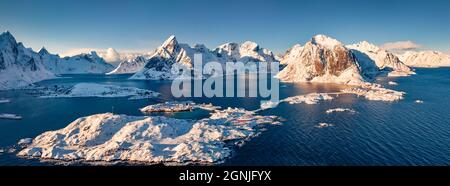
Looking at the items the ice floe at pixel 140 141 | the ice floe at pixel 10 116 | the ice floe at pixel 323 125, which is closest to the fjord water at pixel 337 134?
the ice floe at pixel 323 125

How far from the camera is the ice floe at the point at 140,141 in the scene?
72.5 meters

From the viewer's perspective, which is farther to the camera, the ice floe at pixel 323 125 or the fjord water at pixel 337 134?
the ice floe at pixel 323 125

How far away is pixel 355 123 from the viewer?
10662cm

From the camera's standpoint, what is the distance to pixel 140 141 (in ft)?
271

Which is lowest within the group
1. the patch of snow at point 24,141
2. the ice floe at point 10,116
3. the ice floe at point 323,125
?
the patch of snow at point 24,141

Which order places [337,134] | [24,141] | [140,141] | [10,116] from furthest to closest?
[10,116] < [337,134] < [24,141] < [140,141]

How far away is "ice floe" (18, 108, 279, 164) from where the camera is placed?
72.5 meters

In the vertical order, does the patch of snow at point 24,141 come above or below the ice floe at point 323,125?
below

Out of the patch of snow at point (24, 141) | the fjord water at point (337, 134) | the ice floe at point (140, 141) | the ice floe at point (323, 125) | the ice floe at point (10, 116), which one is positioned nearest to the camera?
the fjord water at point (337, 134)

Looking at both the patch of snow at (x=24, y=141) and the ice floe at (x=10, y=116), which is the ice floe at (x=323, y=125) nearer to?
the patch of snow at (x=24, y=141)

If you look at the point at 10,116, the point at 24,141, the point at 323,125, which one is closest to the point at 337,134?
the point at 323,125

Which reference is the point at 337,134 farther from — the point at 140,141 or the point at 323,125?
the point at 140,141
